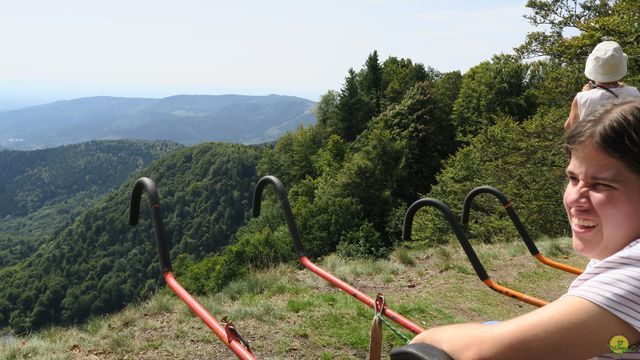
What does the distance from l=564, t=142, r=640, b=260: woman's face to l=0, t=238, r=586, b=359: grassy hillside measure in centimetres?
356

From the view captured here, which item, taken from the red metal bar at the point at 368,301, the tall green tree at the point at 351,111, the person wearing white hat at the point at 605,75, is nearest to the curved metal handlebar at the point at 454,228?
the red metal bar at the point at 368,301

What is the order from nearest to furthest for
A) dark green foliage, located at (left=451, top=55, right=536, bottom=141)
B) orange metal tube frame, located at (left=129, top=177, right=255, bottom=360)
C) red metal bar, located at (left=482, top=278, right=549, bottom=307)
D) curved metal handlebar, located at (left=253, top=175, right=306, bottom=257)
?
orange metal tube frame, located at (left=129, top=177, right=255, bottom=360) < red metal bar, located at (left=482, top=278, right=549, bottom=307) < curved metal handlebar, located at (left=253, top=175, right=306, bottom=257) < dark green foliage, located at (left=451, top=55, right=536, bottom=141)

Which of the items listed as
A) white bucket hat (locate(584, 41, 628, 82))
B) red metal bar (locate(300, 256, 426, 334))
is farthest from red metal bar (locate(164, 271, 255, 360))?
white bucket hat (locate(584, 41, 628, 82))

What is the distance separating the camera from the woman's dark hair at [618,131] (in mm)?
1222

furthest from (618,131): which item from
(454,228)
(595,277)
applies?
(454,228)

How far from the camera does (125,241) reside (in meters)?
91.9

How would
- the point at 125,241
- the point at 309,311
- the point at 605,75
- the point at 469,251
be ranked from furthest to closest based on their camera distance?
the point at 125,241
the point at 309,311
the point at 469,251
the point at 605,75

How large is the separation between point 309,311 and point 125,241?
9471 centimetres

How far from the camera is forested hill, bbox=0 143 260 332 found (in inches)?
2918

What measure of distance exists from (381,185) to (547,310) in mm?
38240

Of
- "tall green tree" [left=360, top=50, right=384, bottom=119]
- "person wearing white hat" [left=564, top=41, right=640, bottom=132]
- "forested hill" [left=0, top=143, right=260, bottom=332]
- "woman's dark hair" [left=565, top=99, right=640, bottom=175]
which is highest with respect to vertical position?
"tall green tree" [left=360, top=50, right=384, bottom=119]

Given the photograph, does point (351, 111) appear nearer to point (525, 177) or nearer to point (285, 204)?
point (525, 177)

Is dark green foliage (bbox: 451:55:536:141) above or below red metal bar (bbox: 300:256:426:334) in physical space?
A: above

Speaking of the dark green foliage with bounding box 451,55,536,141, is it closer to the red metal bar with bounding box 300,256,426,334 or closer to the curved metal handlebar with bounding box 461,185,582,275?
the curved metal handlebar with bounding box 461,185,582,275
